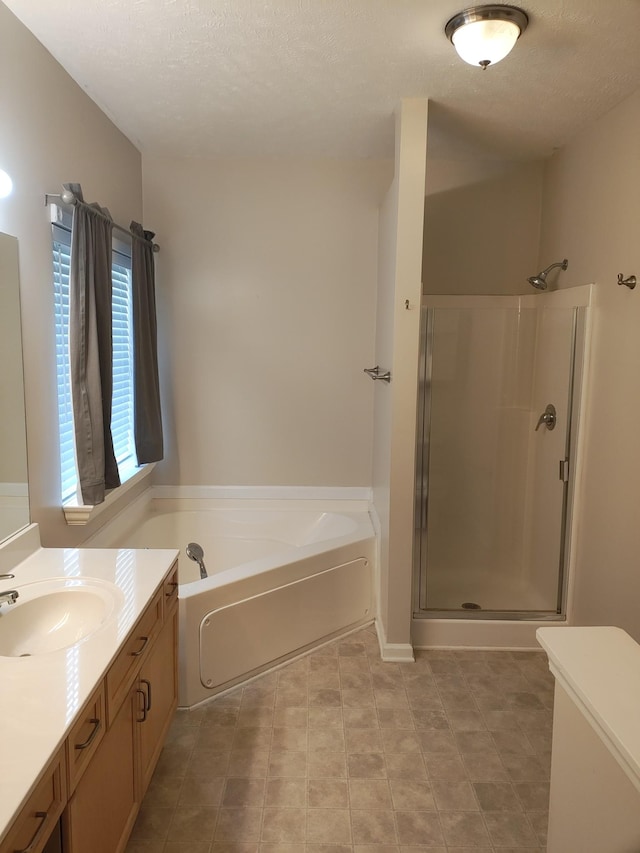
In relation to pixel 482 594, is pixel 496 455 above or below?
above

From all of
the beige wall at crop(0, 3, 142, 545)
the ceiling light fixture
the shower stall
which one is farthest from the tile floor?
the ceiling light fixture

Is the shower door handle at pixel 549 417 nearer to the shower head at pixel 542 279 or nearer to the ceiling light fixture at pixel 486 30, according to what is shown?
the shower head at pixel 542 279

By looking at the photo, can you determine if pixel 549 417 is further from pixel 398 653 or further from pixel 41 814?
pixel 41 814

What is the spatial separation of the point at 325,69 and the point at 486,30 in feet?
2.15

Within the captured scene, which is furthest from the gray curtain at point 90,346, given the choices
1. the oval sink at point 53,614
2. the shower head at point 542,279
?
the shower head at point 542,279

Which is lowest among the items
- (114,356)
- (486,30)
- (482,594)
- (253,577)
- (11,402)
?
(482,594)

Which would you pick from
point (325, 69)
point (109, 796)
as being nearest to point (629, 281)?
point (325, 69)

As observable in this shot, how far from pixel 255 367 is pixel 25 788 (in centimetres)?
271

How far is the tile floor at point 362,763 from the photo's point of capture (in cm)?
182

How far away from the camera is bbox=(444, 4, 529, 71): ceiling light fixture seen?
1795mm

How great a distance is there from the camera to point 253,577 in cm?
258

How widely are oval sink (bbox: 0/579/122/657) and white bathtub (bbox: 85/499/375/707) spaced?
0.65 m

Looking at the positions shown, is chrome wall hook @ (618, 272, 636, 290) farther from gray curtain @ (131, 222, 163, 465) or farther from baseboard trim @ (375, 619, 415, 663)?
gray curtain @ (131, 222, 163, 465)

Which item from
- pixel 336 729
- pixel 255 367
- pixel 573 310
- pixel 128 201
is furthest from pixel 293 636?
pixel 128 201
